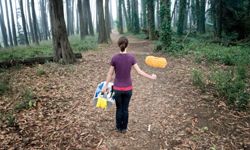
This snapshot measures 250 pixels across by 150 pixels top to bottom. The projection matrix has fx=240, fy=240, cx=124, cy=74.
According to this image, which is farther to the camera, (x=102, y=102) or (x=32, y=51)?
(x=32, y=51)

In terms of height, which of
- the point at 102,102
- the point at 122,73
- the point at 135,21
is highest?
the point at 135,21

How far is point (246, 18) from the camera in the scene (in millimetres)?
19031

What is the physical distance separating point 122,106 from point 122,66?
969 millimetres

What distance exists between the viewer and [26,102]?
716cm

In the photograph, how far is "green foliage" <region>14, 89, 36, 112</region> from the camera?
6926 mm

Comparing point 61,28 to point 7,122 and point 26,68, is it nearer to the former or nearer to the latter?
point 26,68

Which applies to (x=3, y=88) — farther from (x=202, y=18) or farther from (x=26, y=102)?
(x=202, y=18)

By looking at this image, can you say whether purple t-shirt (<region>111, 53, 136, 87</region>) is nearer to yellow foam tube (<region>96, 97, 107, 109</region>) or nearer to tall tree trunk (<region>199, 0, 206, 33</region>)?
yellow foam tube (<region>96, 97, 107, 109</region>)

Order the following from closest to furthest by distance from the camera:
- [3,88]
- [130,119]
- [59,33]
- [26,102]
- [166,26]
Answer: [130,119]
[26,102]
[3,88]
[59,33]
[166,26]

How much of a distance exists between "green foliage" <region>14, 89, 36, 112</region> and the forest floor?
0.42ft

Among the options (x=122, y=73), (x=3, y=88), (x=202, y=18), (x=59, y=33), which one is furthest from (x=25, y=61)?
(x=202, y=18)

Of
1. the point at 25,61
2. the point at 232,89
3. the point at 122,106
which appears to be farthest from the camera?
the point at 25,61

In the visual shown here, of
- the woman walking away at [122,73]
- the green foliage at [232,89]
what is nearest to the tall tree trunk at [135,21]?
the green foliage at [232,89]

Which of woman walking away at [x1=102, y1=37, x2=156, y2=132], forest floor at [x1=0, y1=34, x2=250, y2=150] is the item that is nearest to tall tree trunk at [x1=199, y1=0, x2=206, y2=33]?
forest floor at [x1=0, y1=34, x2=250, y2=150]
